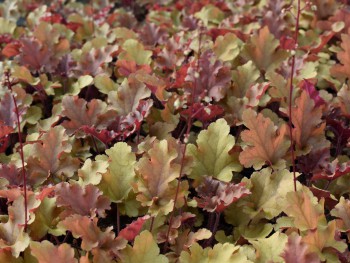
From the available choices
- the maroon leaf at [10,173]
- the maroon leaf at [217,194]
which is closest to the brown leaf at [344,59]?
the maroon leaf at [217,194]

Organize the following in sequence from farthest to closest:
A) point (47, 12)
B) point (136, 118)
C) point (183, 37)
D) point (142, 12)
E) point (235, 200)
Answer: point (142, 12) → point (47, 12) → point (183, 37) → point (136, 118) → point (235, 200)

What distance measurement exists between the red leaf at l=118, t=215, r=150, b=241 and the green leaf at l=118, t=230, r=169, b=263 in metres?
0.05

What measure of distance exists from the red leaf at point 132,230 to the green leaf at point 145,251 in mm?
45

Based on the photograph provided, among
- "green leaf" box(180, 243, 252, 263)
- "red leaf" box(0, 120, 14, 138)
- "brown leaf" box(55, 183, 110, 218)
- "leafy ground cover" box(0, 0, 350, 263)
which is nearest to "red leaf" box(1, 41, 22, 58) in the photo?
"leafy ground cover" box(0, 0, 350, 263)

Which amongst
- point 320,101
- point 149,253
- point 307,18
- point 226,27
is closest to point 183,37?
point 226,27

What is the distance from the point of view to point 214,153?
73.0 inches

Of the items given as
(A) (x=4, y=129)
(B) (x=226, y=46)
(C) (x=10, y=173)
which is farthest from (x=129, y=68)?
(C) (x=10, y=173)

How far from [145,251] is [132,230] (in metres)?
0.07

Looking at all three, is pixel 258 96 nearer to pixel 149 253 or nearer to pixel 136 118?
pixel 136 118

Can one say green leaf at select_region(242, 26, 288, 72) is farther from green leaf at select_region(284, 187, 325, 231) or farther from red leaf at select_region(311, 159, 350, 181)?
green leaf at select_region(284, 187, 325, 231)

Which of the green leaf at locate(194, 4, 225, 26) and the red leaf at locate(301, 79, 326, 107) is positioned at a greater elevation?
the red leaf at locate(301, 79, 326, 107)

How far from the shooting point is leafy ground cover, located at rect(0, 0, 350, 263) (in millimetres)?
1515

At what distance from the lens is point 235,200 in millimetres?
1654

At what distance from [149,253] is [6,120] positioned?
91 centimetres
